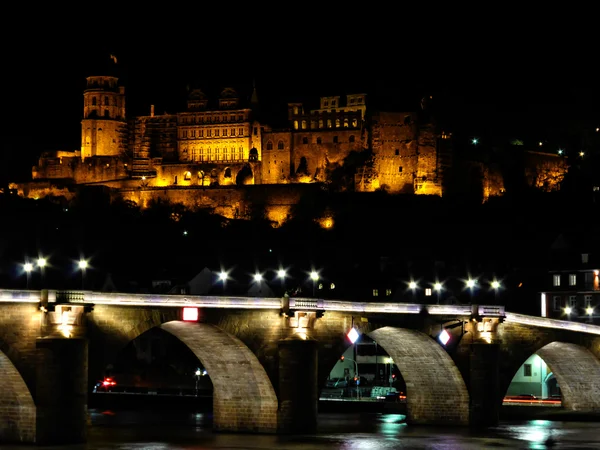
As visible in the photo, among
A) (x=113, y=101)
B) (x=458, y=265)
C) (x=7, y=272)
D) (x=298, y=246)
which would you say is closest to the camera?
(x=7, y=272)

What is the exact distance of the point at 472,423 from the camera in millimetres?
83250

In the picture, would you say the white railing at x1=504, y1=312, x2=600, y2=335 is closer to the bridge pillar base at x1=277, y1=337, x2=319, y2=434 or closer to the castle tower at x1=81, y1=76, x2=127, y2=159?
the bridge pillar base at x1=277, y1=337, x2=319, y2=434

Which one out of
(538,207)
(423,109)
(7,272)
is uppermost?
(423,109)

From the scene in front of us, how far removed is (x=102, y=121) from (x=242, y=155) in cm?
1951

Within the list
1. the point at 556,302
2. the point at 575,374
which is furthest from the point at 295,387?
the point at 556,302

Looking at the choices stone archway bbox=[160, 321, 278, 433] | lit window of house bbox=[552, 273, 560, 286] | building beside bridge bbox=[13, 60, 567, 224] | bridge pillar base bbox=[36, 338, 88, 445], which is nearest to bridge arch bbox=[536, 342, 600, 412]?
lit window of house bbox=[552, 273, 560, 286]

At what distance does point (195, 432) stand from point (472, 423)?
1538 centimetres

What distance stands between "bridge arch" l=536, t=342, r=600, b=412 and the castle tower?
112055mm

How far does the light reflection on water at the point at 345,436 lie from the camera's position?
72.6 meters

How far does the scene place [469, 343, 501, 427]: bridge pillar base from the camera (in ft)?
274

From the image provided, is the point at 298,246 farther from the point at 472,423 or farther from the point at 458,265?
the point at 472,423

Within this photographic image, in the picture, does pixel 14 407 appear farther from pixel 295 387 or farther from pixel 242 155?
pixel 242 155

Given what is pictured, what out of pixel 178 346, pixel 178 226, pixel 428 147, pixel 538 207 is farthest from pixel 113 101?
pixel 178 346

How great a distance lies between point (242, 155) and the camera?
634 ft
